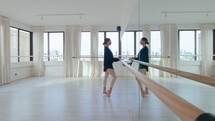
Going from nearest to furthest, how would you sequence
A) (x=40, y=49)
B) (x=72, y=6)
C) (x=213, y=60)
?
(x=213, y=60) < (x=72, y=6) < (x=40, y=49)

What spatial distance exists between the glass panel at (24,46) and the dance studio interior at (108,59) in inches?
1.8

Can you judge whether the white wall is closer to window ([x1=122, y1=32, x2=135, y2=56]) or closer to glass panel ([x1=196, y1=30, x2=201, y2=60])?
window ([x1=122, y1=32, x2=135, y2=56])

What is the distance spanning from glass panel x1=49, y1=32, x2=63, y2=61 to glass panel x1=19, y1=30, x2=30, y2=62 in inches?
41.9

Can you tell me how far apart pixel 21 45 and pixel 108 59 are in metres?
5.57

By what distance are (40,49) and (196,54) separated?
840 centimetres

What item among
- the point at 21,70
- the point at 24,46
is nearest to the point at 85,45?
the point at 24,46

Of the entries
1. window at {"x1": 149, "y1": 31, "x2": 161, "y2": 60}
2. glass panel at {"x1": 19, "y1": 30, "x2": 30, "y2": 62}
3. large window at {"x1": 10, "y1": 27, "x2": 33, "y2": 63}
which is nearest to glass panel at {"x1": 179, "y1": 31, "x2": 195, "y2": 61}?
window at {"x1": 149, "y1": 31, "x2": 161, "y2": 60}

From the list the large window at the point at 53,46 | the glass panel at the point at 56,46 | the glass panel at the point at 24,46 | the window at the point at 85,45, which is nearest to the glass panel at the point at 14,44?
the glass panel at the point at 24,46

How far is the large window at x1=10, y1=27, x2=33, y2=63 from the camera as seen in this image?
7.26m

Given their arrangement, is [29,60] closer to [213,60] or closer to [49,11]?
[49,11]

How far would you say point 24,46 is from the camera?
8.05 meters

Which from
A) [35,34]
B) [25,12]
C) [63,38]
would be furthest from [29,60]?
[25,12]

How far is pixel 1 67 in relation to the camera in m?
6.02

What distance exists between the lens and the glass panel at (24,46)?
785 cm
